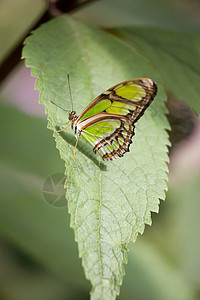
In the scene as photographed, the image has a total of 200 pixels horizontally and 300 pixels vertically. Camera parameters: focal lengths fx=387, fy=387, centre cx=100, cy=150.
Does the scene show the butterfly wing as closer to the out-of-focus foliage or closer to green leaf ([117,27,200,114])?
green leaf ([117,27,200,114])

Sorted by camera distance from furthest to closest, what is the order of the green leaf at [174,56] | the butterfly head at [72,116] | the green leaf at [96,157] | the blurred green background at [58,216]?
the blurred green background at [58,216] < the green leaf at [174,56] < the butterfly head at [72,116] < the green leaf at [96,157]

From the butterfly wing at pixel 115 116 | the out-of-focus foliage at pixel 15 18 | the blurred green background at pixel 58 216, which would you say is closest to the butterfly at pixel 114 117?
the butterfly wing at pixel 115 116

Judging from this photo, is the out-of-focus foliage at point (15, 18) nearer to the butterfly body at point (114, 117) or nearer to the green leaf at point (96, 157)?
the green leaf at point (96, 157)

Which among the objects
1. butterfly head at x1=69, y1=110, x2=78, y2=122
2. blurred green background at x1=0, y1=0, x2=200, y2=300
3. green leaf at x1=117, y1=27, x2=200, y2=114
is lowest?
blurred green background at x1=0, y1=0, x2=200, y2=300

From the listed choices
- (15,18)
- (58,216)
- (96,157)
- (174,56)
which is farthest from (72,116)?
(15,18)

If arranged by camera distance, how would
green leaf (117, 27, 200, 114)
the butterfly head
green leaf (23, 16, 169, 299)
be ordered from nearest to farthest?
green leaf (23, 16, 169, 299) < the butterfly head < green leaf (117, 27, 200, 114)

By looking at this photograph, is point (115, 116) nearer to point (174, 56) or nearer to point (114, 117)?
point (114, 117)

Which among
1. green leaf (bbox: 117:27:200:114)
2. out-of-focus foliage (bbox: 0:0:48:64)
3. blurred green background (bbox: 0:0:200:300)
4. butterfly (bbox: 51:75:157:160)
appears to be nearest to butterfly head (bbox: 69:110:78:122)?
butterfly (bbox: 51:75:157:160)
